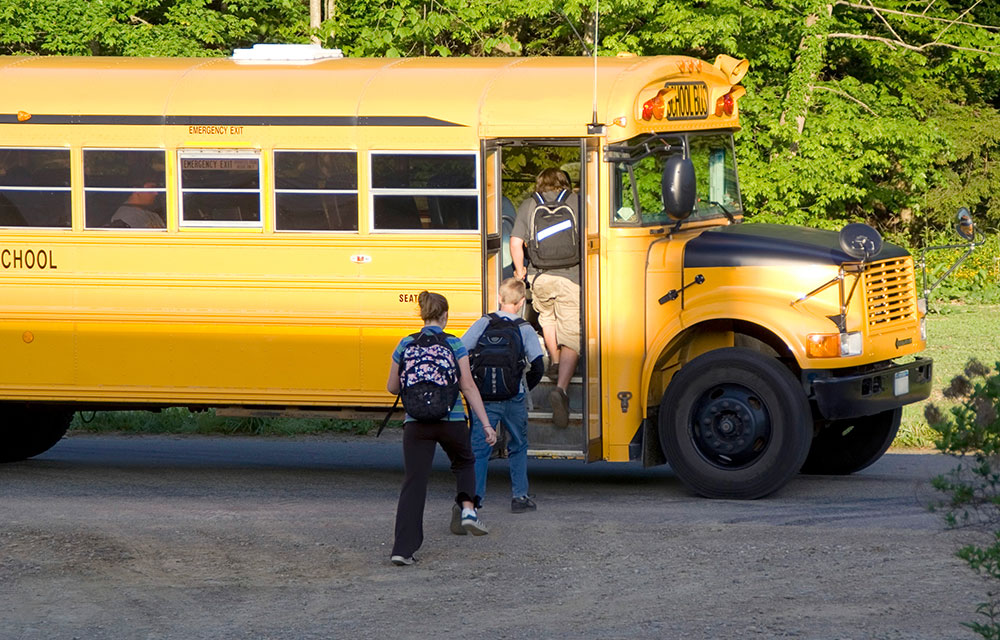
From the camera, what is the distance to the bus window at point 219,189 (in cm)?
1000

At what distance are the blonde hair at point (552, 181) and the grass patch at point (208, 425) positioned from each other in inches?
175

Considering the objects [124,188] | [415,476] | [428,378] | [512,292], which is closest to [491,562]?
[415,476]

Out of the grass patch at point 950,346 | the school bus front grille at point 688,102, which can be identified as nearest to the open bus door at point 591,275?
the school bus front grille at point 688,102

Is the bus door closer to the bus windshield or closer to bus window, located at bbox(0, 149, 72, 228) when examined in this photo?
the bus windshield

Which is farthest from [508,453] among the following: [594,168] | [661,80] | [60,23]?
[60,23]

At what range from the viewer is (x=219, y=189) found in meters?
10.0

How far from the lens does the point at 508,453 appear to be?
9148 mm

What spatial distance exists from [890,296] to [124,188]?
490 centimetres

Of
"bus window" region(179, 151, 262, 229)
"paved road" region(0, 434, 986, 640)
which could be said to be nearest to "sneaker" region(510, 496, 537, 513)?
"paved road" region(0, 434, 986, 640)

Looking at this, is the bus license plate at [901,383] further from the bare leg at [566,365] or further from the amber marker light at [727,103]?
the amber marker light at [727,103]

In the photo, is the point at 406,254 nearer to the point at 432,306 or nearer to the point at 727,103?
the point at 432,306

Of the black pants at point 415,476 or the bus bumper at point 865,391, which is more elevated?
the bus bumper at point 865,391

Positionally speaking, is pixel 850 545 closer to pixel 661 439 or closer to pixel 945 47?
pixel 661 439

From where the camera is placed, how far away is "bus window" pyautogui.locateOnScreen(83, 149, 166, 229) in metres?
10.1
